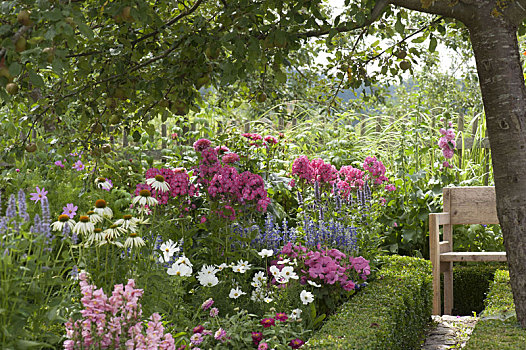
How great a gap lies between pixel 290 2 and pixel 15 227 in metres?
1.67

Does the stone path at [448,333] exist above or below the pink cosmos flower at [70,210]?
below

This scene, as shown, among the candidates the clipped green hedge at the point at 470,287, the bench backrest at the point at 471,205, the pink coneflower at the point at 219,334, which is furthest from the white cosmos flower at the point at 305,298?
the clipped green hedge at the point at 470,287

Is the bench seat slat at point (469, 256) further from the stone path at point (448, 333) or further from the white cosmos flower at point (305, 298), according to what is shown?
the white cosmos flower at point (305, 298)

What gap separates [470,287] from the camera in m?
5.09

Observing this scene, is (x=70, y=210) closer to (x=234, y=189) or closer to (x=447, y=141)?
(x=234, y=189)

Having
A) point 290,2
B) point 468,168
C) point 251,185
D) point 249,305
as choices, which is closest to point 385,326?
point 249,305

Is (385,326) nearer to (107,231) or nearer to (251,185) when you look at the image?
(251,185)

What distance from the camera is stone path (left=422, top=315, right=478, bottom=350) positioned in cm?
375

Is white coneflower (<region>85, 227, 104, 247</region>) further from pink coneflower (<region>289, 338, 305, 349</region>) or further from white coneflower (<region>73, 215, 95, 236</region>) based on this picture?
pink coneflower (<region>289, 338, 305, 349</region>)

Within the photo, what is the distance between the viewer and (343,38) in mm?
3537

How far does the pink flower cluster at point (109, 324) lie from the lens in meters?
1.75

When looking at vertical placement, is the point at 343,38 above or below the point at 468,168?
above

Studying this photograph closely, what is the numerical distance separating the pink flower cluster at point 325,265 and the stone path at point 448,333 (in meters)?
0.79

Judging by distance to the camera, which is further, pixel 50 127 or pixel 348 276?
pixel 50 127
